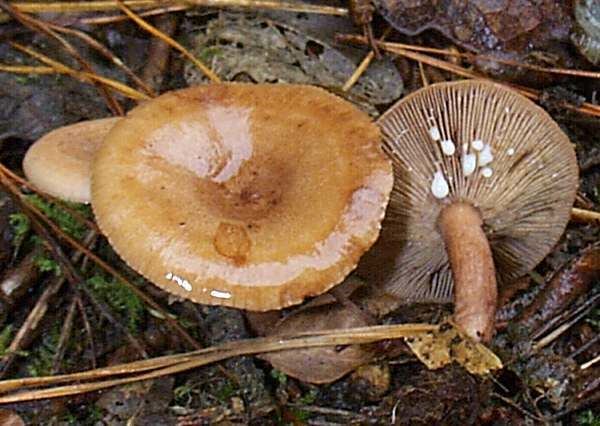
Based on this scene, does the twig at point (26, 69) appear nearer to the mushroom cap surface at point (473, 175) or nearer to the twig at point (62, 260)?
the twig at point (62, 260)

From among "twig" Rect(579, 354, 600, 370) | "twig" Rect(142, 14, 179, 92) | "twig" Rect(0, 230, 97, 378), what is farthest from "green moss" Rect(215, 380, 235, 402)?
"twig" Rect(142, 14, 179, 92)

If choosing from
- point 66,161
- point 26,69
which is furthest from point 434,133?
point 26,69

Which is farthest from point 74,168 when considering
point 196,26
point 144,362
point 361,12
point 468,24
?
point 468,24

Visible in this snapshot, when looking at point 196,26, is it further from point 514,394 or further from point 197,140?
point 514,394

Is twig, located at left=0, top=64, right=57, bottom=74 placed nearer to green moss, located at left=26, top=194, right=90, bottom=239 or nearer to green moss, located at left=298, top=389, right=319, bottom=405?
green moss, located at left=26, top=194, right=90, bottom=239

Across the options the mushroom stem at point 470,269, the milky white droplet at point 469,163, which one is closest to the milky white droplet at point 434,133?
the milky white droplet at point 469,163

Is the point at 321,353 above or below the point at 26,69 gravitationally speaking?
below

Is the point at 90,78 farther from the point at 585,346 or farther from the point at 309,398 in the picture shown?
the point at 585,346
